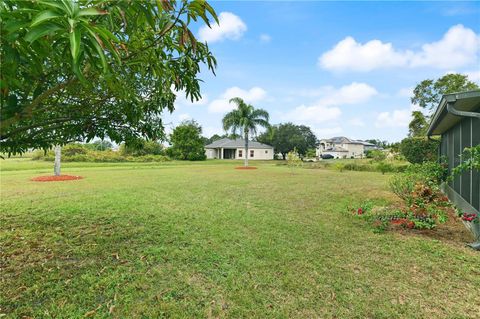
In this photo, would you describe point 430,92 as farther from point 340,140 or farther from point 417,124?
point 340,140

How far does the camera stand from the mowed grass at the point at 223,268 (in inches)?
105

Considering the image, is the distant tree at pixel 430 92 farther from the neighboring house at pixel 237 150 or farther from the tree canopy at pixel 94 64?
the tree canopy at pixel 94 64

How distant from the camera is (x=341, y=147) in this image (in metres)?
71.4

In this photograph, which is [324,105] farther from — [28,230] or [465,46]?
[28,230]

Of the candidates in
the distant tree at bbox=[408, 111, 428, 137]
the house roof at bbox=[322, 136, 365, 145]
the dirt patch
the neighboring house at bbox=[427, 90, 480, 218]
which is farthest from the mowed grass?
the house roof at bbox=[322, 136, 365, 145]

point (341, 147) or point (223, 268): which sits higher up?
point (341, 147)

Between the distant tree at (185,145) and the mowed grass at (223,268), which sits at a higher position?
the distant tree at (185,145)

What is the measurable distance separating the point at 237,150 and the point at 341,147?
122 ft

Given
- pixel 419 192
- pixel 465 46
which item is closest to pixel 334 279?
pixel 419 192

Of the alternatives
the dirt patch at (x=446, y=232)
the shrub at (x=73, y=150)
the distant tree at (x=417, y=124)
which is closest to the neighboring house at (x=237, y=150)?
the shrub at (x=73, y=150)

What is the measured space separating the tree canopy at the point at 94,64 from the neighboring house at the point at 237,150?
4330 cm

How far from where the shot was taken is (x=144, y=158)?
33.5 meters

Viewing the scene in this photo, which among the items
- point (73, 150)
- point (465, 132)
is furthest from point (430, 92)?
point (73, 150)

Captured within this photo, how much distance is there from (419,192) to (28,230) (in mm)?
8504
